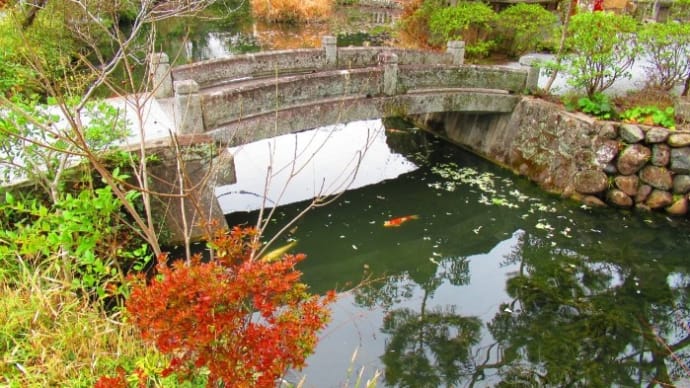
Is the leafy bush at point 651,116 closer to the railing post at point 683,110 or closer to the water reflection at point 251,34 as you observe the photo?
the railing post at point 683,110

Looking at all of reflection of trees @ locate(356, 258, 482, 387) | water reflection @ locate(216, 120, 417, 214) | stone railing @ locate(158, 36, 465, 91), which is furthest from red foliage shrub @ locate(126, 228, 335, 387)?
stone railing @ locate(158, 36, 465, 91)

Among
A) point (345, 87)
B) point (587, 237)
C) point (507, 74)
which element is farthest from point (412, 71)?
point (587, 237)

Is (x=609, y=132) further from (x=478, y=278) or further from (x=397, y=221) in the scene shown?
(x=397, y=221)

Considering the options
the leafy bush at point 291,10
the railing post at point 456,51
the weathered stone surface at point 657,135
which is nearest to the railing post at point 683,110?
the weathered stone surface at point 657,135

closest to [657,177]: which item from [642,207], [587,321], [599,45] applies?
[642,207]

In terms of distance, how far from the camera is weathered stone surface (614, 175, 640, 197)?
9656mm

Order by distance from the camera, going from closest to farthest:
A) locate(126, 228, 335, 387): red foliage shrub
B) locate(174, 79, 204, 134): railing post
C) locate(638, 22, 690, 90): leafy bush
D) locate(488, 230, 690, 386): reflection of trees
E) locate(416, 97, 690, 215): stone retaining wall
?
locate(126, 228, 335, 387): red foliage shrub
locate(488, 230, 690, 386): reflection of trees
locate(174, 79, 204, 134): railing post
locate(416, 97, 690, 215): stone retaining wall
locate(638, 22, 690, 90): leafy bush

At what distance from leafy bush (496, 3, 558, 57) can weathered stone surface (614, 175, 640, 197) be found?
226 inches

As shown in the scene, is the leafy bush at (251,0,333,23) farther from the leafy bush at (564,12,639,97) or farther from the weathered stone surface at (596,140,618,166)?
the weathered stone surface at (596,140,618,166)

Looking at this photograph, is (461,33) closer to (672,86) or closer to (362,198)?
(672,86)

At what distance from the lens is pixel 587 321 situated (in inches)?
270

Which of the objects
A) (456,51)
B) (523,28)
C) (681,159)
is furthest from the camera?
(523,28)

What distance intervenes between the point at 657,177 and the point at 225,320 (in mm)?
8991

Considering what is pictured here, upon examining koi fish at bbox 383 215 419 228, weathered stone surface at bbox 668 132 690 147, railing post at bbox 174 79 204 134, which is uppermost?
railing post at bbox 174 79 204 134
